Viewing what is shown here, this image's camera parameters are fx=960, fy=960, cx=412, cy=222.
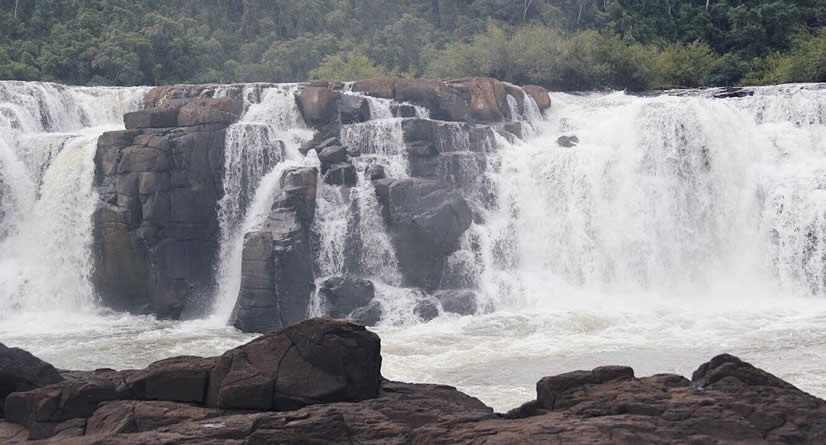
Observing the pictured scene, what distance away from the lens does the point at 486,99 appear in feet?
96.3

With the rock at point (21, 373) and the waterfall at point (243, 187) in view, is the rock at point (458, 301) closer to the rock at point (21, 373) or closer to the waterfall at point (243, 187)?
the waterfall at point (243, 187)

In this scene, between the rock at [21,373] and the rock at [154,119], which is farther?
the rock at [154,119]

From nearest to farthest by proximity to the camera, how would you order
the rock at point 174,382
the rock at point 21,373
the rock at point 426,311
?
the rock at point 174,382 < the rock at point 21,373 < the rock at point 426,311

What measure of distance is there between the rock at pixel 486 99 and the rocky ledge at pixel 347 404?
1843 centimetres

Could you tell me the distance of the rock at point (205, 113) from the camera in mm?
25422

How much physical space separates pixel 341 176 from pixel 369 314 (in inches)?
166

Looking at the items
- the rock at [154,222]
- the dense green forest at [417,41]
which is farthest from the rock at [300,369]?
the dense green forest at [417,41]

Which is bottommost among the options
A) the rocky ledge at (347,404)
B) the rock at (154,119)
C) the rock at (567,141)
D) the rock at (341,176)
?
the rocky ledge at (347,404)

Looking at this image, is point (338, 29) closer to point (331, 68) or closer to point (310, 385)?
point (331, 68)

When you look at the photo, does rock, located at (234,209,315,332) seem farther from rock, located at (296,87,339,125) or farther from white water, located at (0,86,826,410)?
rock, located at (296,87,339,125)

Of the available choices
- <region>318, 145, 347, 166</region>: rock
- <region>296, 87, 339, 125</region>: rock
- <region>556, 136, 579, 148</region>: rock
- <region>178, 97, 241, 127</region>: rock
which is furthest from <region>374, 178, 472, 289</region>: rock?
<region>178, 97, 241, 127</region>: rock

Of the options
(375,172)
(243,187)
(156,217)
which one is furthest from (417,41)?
(156,217)

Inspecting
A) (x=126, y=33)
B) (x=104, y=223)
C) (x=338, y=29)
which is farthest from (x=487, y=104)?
(x=338, y=29)

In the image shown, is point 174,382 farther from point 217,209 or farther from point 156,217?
point 217,209
